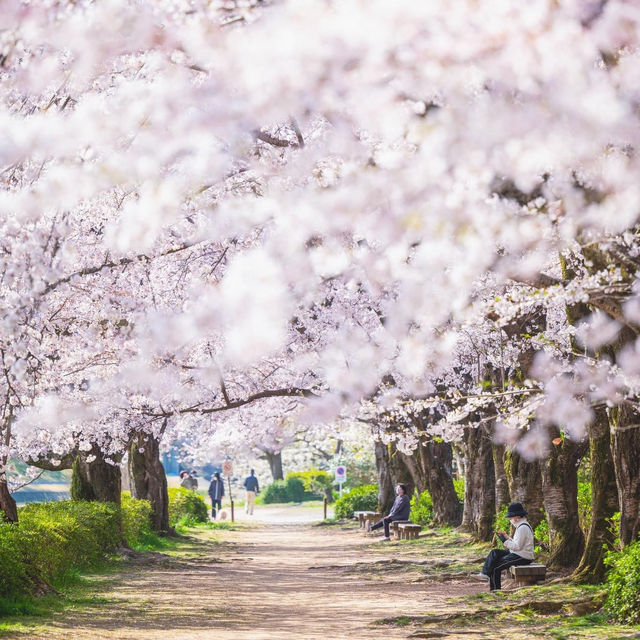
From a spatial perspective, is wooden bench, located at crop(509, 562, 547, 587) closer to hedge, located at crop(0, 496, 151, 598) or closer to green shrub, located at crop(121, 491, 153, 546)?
hedge, located at crop(0, 496, 151, 598)

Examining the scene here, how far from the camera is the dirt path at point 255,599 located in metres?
9.95

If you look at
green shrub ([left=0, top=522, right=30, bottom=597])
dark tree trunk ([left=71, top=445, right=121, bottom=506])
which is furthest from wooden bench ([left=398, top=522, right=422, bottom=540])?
green shrub ([left=0, top=522, right=30, bottom=597])

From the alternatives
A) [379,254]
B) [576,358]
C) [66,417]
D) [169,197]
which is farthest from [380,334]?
[169,197]

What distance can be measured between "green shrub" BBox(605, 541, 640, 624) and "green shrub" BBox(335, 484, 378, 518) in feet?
78.1

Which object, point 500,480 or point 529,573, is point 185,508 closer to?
point 500,480

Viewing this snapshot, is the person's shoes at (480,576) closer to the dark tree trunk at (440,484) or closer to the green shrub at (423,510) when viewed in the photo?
the dark tree trunk at (440,484)

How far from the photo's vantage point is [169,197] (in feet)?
17.9

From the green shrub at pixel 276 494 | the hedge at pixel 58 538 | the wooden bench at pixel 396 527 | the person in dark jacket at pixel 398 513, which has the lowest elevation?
the green shrub at pixel 276 494

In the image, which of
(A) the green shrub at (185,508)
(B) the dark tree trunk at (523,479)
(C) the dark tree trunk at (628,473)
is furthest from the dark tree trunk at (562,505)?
(A) the green shrub at (185,508)

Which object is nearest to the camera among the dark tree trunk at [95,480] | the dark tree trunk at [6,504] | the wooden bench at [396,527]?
the dark tree trunk at [6,504]

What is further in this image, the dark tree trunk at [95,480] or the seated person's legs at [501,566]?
the dark tree trunk at [95,480]

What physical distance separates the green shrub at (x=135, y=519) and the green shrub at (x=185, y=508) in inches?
258

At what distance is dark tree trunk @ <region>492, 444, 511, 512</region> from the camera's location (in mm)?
18141

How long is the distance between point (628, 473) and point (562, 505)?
313 centimetres
